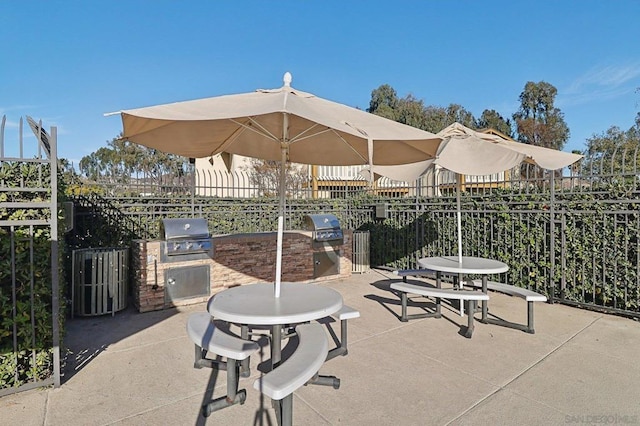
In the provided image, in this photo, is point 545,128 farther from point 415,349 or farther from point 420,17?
point 415,349

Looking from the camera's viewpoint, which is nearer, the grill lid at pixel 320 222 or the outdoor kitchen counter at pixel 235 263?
the outdoor kitchen counter at pixel 235 263

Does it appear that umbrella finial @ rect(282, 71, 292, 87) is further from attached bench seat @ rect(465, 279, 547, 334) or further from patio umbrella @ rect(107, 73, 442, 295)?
attached bench seat @ rect(465, 279, 547, 334)

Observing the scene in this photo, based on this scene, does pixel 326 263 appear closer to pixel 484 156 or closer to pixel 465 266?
pixel 465 266

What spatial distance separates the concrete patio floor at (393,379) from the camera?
248 centimetres

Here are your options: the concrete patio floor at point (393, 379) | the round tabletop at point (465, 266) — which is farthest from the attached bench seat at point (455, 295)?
the round tabletop at point (465, 266)

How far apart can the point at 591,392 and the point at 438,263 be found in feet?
6.86

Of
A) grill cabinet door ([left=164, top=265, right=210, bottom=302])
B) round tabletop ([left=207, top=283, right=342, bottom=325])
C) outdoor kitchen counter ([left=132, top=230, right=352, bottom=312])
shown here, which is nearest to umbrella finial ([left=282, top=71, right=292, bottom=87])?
round tabletop ([left=207, top=283, right=342, bottom=325])

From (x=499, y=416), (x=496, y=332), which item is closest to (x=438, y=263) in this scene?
(x=496, y=332)

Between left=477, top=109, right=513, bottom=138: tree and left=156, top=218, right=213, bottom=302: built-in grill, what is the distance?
35772 millimetres

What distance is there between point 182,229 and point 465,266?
Result: 4.03 metres

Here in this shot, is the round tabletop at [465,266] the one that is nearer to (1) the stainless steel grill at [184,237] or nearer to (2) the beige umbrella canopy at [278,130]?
(2) the beige umbrella canopy at [278,130]

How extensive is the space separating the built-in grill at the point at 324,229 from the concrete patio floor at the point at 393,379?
2.43m

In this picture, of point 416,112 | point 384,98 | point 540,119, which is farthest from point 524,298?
point 540,119

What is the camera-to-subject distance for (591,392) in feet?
9.21
